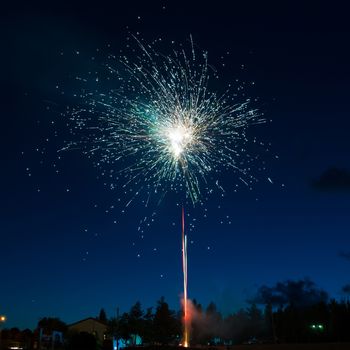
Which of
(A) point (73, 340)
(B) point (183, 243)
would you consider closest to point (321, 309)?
(B) point (183, 243)

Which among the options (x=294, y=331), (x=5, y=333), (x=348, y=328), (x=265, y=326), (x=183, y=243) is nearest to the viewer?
(x=183, y=243)

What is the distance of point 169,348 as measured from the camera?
44.4m

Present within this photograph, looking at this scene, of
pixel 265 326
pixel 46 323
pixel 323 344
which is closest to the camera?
pixel 323 344

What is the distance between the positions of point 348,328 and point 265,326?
3426 cm

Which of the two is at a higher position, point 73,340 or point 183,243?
point 183,243

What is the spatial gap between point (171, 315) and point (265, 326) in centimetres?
3477

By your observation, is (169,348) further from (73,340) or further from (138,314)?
(73,340)

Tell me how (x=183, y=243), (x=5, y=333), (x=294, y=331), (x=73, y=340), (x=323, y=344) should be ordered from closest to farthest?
1. (x=73, y=340)
2. (x=183, y=243)
3. (x=323, y=344)
4. (x=5, y=333)
5. (x=294, y=331)

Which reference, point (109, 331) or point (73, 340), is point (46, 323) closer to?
point (109, 331)

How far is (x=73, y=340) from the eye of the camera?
4.54m

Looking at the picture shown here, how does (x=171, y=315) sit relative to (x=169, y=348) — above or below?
above

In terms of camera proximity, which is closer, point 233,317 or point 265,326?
point 265,326

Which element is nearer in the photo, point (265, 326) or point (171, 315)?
point (171, 315)

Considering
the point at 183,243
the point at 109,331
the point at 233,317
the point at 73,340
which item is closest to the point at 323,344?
the point at 183,243
